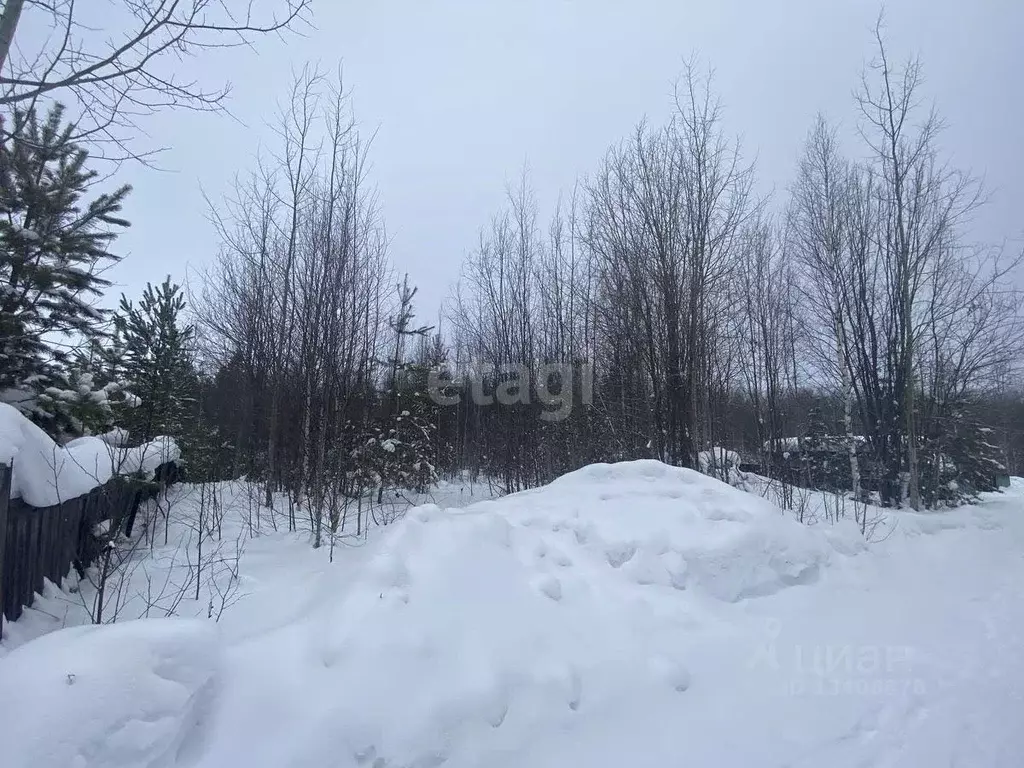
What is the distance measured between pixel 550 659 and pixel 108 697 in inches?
92.2

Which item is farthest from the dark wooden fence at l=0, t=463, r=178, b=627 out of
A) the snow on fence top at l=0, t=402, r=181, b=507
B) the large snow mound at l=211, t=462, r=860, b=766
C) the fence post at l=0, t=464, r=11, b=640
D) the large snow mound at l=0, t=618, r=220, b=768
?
the large snow mound at l=211, t=462, r=860, b=766

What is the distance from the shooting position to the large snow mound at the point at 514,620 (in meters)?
2.87

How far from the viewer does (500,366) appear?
14.3 metres

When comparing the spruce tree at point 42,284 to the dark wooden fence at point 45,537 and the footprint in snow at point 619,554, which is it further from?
the footprint in snow at point 619,554

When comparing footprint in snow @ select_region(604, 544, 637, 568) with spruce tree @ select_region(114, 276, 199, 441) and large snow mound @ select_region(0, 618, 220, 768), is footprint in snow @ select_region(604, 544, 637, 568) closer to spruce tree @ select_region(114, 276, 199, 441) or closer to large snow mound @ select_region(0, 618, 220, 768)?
large snow mound @ select_region(0, 618, 220, 768)

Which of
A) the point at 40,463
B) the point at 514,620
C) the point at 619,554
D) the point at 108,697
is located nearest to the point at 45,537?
the point at 40,463

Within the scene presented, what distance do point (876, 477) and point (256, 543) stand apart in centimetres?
1261

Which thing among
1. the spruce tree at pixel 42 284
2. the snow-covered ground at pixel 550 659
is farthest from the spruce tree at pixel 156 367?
the snow-covered ground at pixel 550 659

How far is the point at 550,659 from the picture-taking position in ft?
11.7

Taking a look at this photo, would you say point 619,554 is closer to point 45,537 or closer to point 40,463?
point 40,463

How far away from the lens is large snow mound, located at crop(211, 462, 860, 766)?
2.87 metres

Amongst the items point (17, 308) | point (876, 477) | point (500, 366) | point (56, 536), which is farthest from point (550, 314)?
point (56, 536)

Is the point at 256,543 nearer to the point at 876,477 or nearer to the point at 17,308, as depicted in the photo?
the point at 17,308

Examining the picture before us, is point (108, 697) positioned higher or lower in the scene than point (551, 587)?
higher
